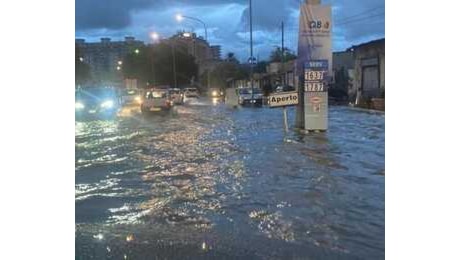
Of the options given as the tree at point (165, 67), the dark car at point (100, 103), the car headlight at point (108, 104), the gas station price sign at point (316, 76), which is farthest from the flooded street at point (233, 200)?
the tree at point (165, 67)

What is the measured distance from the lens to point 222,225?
587 centimetres

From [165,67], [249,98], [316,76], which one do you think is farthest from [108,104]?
[165,67]

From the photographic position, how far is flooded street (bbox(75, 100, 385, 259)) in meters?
5.07

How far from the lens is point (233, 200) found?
707 cm

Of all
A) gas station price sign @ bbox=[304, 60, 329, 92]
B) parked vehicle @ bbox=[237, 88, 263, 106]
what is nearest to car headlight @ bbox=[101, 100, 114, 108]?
parked vehicle @ bbox=[237, 88, 263, 106]

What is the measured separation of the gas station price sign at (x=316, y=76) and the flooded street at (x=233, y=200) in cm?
133

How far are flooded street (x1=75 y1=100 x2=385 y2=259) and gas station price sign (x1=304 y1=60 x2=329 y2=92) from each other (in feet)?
4.35

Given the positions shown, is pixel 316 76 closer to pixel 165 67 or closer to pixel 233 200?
pixel 233 200

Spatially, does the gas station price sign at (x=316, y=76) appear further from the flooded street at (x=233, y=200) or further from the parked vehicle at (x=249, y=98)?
the parked vehicle at (x=249, y=98)

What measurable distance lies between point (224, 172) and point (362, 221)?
3.48 m

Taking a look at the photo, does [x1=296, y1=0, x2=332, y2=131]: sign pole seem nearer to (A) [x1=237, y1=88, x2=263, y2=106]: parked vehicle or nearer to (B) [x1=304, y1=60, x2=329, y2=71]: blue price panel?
(B) [x1=304, y1=60, x2=329, y2=71]: blue price panel
